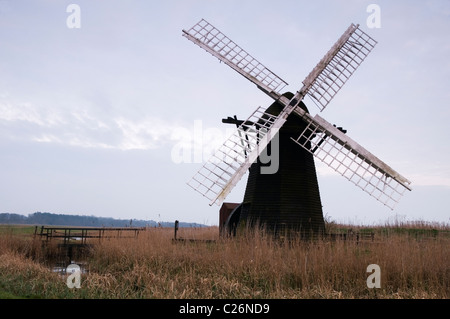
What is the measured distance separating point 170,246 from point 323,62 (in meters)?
8.70

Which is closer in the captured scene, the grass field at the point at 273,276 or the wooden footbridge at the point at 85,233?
the grass field at the point at 273,276

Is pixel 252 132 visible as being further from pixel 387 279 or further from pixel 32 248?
pixel 32 248

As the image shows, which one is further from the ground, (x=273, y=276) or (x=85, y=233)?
(x=85, y=233)

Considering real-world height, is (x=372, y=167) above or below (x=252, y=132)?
below

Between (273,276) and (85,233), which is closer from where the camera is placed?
(273,276)

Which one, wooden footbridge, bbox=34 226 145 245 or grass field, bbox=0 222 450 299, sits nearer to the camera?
grass field, bbox=0 222 450 299
